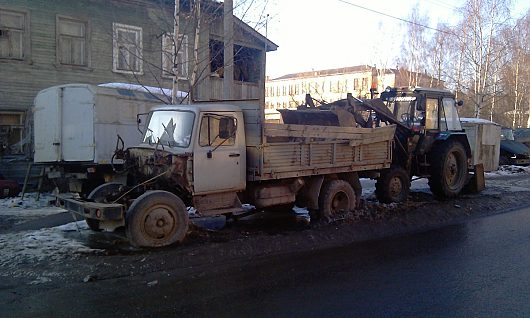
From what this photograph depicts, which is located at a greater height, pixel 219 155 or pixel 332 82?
pixel 332 82

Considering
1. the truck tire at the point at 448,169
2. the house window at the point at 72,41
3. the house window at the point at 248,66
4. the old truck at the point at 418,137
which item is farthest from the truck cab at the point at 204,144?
the house window at the point at 248,66

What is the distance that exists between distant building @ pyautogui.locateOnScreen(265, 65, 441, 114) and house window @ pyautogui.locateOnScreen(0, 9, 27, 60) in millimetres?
30258

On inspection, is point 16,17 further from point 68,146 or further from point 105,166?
point 105,166

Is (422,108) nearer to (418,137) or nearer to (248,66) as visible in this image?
(418,137)

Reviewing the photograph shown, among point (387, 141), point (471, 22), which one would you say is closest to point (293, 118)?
point (387, 141)

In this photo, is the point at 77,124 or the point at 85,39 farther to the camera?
the point at 85,39

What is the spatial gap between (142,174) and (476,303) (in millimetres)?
5498

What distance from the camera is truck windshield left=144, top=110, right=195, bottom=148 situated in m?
7.93

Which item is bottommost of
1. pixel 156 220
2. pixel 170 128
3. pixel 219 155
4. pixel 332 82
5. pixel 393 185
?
pixel 156 220

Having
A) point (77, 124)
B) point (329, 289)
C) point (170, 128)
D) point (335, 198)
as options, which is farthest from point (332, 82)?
point (329, 289)

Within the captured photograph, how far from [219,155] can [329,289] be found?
10.7 feet

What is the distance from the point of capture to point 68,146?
12328mm

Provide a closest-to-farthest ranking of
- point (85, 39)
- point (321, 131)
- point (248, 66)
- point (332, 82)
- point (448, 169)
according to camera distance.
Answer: point (321, 131) → point (448, 169) → point (85, 39) → point (248, 66) → point (332, 82)

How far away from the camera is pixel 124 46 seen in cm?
1761
